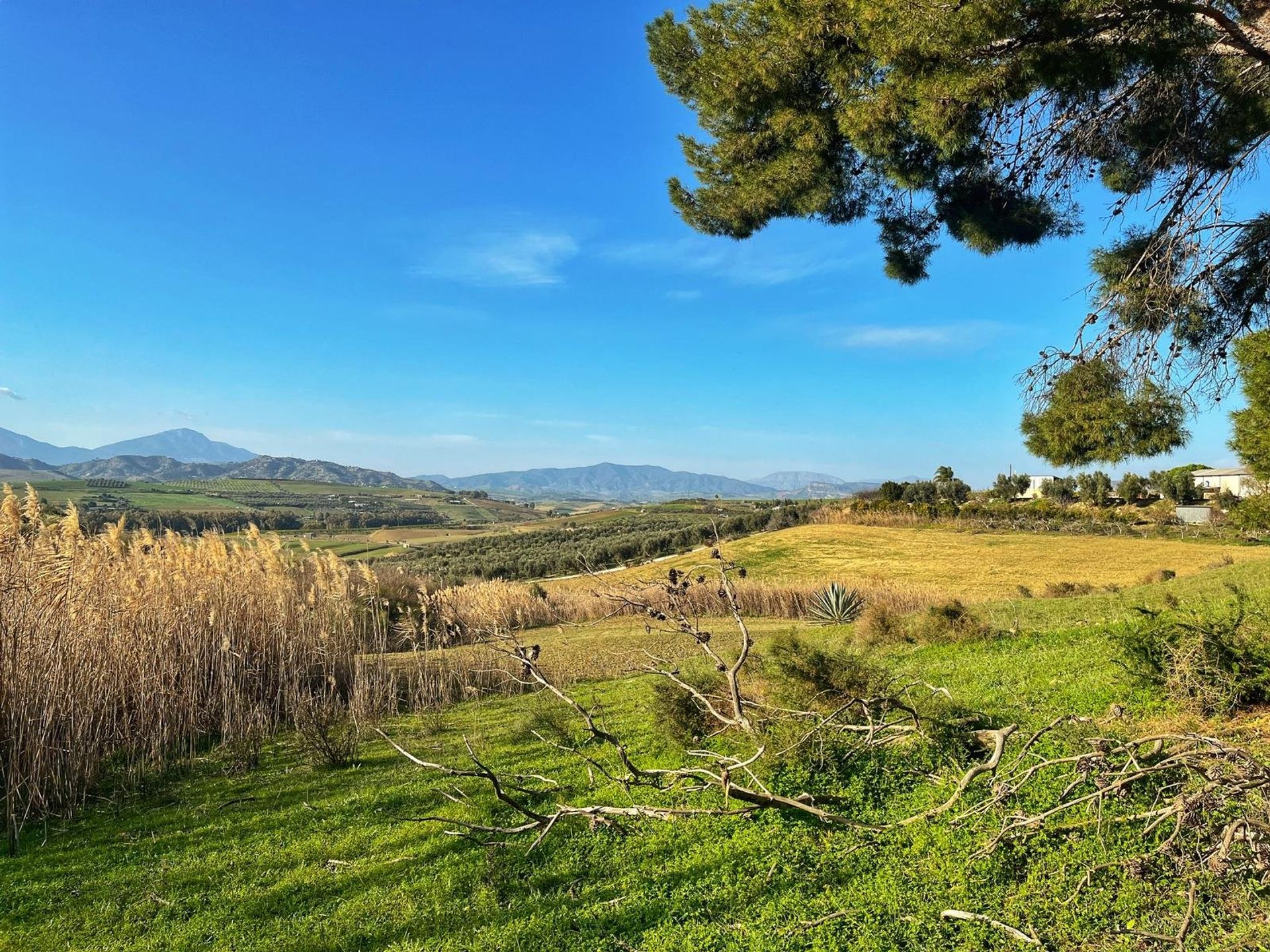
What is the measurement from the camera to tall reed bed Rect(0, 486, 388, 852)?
4832mm

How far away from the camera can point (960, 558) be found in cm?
2523

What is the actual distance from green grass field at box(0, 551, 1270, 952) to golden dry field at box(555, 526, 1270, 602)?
1226 centimetres

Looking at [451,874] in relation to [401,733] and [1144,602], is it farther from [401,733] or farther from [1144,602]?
[1144,602]

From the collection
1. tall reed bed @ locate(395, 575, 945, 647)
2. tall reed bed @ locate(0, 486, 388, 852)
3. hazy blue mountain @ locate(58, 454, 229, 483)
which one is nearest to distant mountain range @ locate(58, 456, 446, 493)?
hazy blue mountain @ locate(58, 454, 229, 483)

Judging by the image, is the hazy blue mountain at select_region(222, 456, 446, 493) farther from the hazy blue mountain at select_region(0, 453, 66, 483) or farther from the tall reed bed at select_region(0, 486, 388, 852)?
the tall reed bed at select_region(0, 486, 388, 852)

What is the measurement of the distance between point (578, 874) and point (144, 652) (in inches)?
194

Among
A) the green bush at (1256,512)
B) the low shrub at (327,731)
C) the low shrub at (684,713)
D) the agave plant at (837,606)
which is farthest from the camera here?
the agave plant at (837,606)

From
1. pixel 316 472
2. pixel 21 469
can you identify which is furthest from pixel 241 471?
pixel 21 469

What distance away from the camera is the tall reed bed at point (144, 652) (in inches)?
190

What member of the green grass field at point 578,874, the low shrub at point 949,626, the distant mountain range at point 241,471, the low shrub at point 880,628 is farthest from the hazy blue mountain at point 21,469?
the low shrub at point 949,626

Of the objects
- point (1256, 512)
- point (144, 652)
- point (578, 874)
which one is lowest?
point (578, 874)

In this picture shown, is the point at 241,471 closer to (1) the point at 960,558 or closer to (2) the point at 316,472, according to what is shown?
(2) the point at 316,472

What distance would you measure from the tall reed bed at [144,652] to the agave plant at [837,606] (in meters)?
9.48

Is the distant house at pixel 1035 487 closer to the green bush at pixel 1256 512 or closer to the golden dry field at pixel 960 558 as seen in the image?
the golden dry field at pixel 960 558
